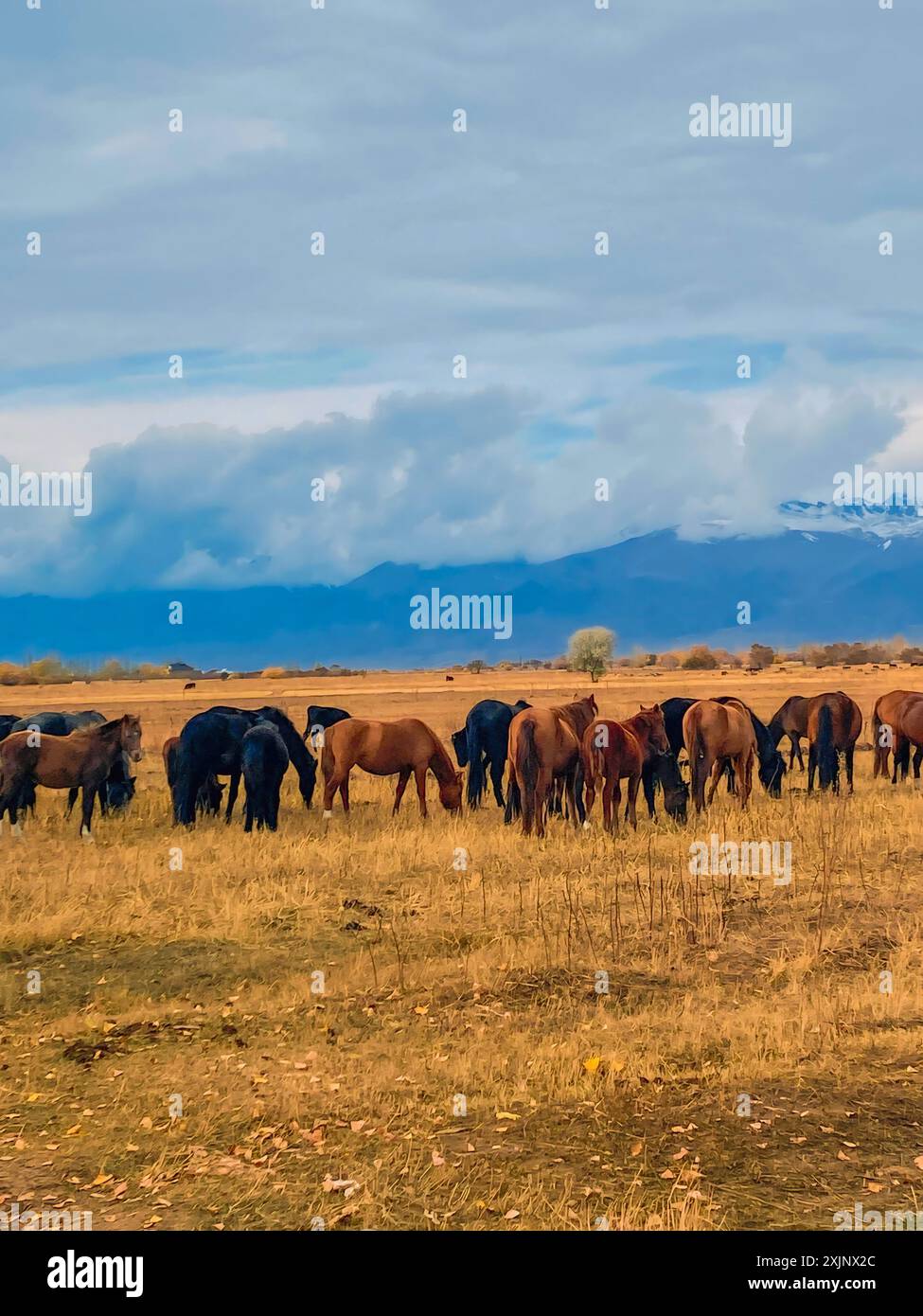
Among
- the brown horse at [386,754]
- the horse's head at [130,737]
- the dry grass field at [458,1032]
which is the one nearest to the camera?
the dry grass field at [458,1032]

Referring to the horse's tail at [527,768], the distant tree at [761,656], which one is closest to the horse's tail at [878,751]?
the horse's tail at [527,768]

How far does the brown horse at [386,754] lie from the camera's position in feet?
61.7

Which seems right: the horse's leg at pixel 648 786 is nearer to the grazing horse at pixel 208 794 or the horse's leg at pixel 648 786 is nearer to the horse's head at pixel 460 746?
the horse's head at pixel 460 746

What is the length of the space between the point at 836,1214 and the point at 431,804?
1488 centimetres

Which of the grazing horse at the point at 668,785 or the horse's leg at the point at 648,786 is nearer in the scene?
the grazing horse at the point at 668,785

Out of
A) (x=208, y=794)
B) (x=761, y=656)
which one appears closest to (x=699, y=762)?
(x=208, y=794)

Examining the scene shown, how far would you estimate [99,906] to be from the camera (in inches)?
519

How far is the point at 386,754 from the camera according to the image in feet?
62.1

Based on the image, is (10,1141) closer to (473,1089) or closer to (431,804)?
(473,1089)

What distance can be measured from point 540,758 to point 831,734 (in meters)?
7.46

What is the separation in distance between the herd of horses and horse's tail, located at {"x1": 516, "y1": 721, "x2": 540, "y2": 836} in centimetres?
2

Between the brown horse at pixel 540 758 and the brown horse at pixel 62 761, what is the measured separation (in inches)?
212

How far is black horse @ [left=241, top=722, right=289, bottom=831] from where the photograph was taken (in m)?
17.8

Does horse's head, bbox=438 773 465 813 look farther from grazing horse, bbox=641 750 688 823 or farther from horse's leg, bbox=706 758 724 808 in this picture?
horse's leg, bbox=706 758 724 808
